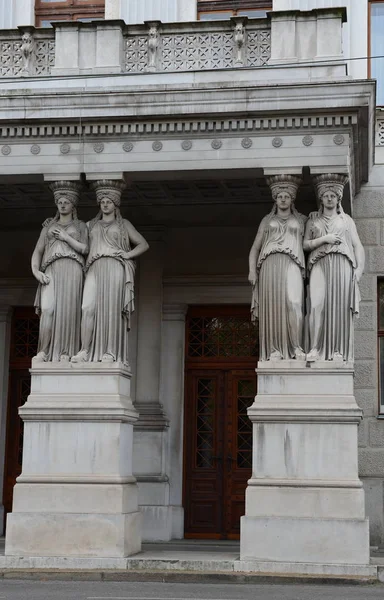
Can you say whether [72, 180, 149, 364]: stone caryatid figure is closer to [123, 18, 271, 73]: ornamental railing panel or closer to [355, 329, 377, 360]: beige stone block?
[123, 18, 271, 73]: ornamental railing panel

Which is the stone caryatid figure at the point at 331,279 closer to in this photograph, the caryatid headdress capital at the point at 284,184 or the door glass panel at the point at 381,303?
the caryatid headdress capital at the point at 284,184

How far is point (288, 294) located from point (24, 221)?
6.59 meters

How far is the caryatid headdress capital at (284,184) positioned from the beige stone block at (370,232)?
350cm

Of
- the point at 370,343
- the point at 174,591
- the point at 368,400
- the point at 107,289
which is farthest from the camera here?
the point at 370,343

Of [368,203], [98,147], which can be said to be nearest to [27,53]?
[98,147]

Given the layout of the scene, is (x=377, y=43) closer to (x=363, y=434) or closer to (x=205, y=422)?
(x=363, y=434)

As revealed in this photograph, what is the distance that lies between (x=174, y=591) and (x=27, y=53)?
829 cm

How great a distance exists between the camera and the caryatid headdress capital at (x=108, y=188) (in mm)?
16266

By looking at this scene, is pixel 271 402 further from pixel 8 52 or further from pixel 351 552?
pixel 8 52

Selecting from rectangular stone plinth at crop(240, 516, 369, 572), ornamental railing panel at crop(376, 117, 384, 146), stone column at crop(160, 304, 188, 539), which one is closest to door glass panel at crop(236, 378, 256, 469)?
stone column at crop(160, 304, 188, 539)

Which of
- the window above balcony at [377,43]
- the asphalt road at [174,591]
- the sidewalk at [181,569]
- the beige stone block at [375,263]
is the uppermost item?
the window above balcony at [377,43]

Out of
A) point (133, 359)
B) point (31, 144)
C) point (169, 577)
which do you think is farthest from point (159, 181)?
point (169, 577)

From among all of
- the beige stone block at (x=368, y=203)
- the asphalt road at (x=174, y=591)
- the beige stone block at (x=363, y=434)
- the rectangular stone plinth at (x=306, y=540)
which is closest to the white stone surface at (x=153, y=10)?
the beige stone block at (x=368, y=203)

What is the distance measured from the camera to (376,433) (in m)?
18.7
